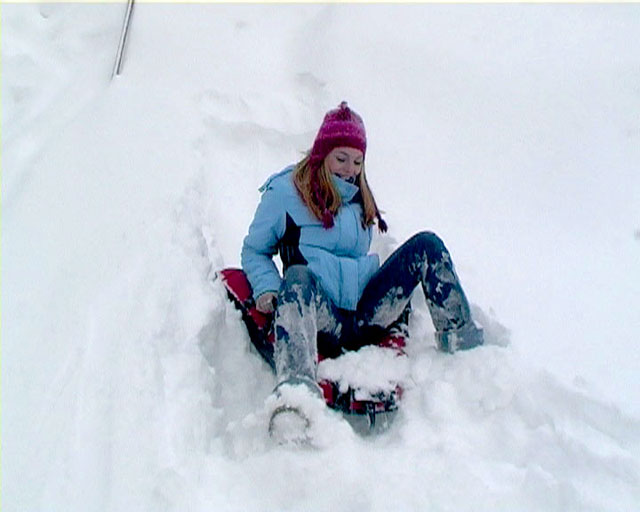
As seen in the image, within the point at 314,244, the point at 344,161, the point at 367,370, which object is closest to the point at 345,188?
the point at 344,161

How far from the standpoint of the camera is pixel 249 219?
3.21m

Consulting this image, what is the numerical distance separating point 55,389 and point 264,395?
625 mm

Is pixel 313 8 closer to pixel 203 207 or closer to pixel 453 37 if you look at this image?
pixel 453 37

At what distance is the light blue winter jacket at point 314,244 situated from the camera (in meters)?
2.32

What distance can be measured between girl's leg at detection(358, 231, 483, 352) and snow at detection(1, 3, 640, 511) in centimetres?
9

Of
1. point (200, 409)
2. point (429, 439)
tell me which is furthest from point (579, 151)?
point (200, 409)

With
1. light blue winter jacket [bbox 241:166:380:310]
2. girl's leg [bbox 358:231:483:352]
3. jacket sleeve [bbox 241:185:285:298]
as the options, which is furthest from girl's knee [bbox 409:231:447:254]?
jacket sleeve [bbox 241:185:285:298]

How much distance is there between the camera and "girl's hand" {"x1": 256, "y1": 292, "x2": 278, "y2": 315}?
89.4 inches

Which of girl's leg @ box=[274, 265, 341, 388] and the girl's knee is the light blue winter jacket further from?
the girl's knee

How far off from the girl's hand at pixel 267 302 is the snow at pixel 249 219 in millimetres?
226

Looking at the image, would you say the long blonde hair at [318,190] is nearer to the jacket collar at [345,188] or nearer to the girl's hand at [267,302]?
the jacket collar at [345,188]

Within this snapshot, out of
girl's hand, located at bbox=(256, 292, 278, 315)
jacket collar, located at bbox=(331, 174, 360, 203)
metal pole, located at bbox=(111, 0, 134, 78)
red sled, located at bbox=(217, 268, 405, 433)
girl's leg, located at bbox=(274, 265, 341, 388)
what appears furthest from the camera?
metal pole, located at bbox=(111, 0, 134, 78)

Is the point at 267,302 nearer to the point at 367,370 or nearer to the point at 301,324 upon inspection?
the point at 301,324

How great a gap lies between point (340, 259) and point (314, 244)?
0.10 m
